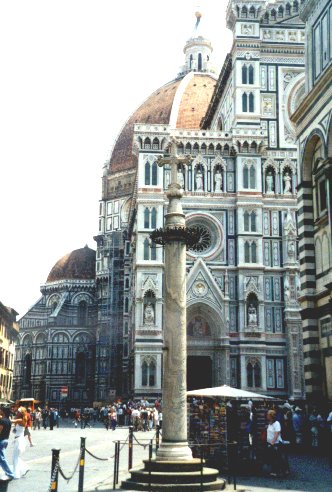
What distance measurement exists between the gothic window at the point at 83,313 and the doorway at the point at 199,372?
3420 cm

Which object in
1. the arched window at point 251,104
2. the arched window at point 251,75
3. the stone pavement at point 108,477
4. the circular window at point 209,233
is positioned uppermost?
the arched window at point 251,75

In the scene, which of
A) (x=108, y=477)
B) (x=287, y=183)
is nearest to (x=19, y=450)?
(x=108, y=477)

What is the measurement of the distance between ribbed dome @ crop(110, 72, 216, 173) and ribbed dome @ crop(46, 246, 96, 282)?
38.0 ft

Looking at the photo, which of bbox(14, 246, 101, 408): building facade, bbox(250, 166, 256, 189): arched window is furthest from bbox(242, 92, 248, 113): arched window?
bbox(14, 246, 101, 408): building facade

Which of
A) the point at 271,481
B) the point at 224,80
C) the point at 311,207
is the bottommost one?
the point at 271,481

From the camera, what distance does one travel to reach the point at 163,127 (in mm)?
48531

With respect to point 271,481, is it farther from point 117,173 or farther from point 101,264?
point 117,173

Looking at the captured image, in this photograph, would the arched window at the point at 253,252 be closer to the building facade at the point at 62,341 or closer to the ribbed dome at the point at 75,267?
the building facade at the point at 62,341

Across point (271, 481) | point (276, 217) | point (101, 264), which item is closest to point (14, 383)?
point (101, 264)

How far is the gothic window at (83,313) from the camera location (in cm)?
7901

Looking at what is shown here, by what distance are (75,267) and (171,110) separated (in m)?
23.4

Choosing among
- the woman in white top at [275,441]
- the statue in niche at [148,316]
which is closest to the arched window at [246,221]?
the statue in niche at [148,316]

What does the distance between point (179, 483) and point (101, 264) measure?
6681 cm

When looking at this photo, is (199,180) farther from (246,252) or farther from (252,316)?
(252,316)
